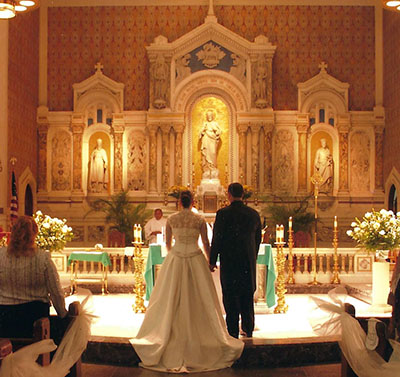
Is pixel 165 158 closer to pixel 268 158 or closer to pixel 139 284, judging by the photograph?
pixel 268 158

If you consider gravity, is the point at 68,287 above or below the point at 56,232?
below

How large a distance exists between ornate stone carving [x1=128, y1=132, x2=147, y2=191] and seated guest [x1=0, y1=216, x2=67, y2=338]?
41.4ft

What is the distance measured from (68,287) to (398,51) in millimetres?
10384

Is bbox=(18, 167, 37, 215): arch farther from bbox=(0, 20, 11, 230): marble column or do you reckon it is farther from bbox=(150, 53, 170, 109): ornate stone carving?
bbox=(150, 53, 170, 109): ornate stone carving

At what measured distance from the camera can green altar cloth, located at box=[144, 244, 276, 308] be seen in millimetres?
9164

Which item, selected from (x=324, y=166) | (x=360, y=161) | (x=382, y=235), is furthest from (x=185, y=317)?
(x=360, y=161)

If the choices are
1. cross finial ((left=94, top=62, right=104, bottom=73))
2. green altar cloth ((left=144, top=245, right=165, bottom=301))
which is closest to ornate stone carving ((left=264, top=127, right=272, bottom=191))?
cross finial ((left=94, top=62, right=104, bottom=73))

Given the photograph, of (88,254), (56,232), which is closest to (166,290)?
(56,232)

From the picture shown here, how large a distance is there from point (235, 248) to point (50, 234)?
12.3 ft

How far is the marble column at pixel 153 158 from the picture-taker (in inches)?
679

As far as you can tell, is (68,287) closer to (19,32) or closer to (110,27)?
(19,32)

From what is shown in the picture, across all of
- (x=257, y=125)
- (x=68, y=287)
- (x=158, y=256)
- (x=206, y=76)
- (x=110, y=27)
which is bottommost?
(x=68, y=287)

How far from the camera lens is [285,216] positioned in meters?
16.0

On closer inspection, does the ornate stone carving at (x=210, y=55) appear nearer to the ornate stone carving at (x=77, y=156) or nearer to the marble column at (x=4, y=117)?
the ornate stone carving at (x=77, y=156)
